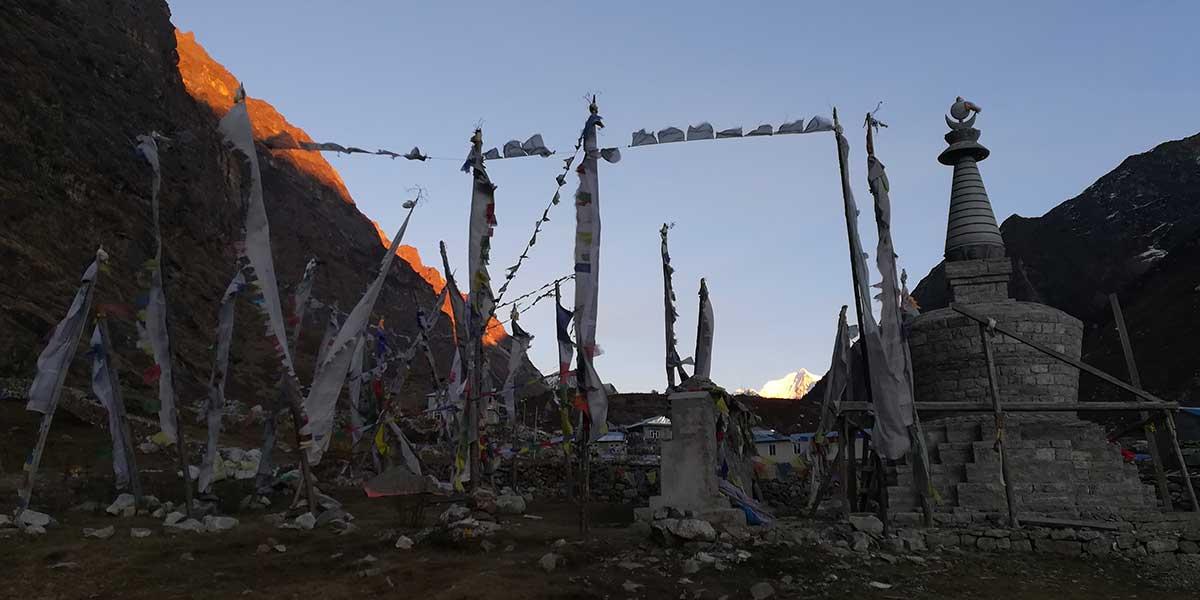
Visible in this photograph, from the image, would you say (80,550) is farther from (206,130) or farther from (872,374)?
(206,130)

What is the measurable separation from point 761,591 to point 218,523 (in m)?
8.16

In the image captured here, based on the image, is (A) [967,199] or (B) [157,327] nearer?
(B) [157,327]

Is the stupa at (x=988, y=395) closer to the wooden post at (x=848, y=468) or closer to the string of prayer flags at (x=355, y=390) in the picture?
the wooden post at (x=848, y=468)

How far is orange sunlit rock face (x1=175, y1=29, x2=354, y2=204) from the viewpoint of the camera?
340ft

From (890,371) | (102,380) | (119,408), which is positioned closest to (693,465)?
(890,371)

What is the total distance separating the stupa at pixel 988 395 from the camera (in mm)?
13102

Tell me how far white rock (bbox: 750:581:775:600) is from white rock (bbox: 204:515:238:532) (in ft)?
26.0

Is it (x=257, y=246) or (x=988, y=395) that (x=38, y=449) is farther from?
(x=988, y=395)

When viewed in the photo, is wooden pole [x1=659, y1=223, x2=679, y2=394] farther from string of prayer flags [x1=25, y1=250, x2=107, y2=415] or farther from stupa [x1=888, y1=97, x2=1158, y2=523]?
string of prayer flags [x1=25, y1=250, x2=107, y2=415]

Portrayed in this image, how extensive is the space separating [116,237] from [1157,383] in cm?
6344

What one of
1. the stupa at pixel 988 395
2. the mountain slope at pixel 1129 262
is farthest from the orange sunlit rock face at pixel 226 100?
the stupa at pixel 988 395

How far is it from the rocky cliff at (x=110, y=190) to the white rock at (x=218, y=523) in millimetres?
9742

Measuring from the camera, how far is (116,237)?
4169cm

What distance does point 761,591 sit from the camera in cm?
830
